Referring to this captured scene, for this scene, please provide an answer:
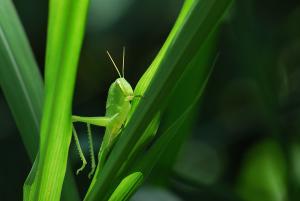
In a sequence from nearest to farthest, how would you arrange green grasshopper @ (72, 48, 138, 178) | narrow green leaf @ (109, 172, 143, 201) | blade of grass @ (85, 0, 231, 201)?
1. blade of grass @ (85, 0, 231, 201)
2. narrow green leaf @ (109, 172, 143, 201)
3. green grasshopper @ (72, 48, 138, 178)

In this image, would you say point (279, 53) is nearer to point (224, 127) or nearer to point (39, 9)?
point (224, 127)

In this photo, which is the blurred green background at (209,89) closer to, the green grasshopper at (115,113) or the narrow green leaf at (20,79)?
the green grasshopper at (115,113)

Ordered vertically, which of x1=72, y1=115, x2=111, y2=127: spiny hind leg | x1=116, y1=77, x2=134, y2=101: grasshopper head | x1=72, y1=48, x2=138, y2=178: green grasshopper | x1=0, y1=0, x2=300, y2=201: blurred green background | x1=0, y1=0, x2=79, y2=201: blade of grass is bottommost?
x1=0, y1=0, x2=300, y2=201: blurred green background

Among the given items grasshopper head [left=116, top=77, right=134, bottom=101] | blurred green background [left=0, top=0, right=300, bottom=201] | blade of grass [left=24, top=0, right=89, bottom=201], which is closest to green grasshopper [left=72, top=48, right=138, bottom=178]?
grasshopper head [left=116, top=77, right=134, bottom=101]

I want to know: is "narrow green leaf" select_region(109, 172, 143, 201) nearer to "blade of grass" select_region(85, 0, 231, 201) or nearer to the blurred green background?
"blade of grass" select_region(85, 0, 231, 201)

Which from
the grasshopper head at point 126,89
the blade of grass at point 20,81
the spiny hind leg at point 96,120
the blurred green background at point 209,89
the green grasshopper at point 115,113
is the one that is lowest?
the blurred green background at point 209,89

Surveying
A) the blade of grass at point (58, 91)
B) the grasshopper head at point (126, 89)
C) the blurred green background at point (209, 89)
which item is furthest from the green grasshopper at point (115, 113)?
the blurred green background at point (209, 89)
